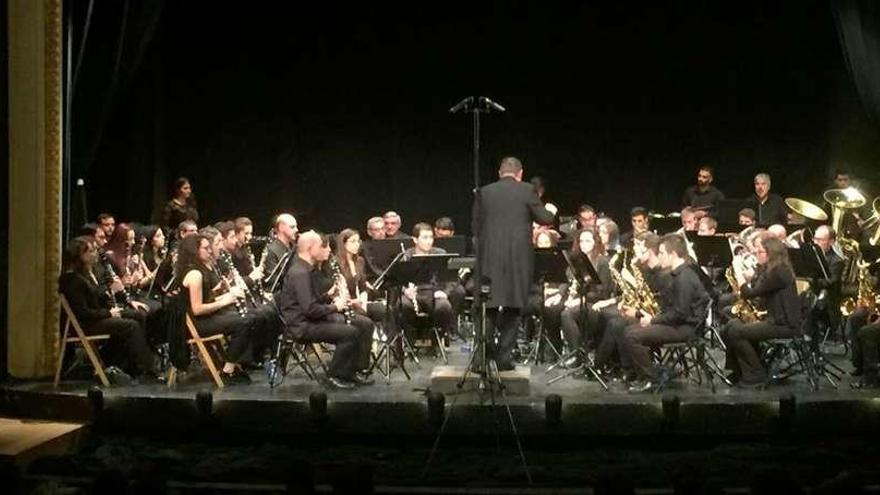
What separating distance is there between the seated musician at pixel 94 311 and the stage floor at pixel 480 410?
0.56 m

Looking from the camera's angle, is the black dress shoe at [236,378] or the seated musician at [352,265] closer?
the black dress shoe at [236,378]

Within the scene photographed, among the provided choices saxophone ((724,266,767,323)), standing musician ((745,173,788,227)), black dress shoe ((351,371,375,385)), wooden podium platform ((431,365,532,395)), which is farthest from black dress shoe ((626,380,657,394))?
standing musician ((745,173,788,227))

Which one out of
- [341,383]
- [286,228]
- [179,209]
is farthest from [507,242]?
[179,209]

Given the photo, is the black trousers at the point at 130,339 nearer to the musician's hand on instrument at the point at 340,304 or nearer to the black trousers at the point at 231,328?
the black trousers at the point at 231,328

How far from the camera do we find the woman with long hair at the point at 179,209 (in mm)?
13117

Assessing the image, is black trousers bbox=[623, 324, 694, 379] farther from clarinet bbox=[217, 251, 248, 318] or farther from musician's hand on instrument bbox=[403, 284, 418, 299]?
clarinet bbox=[217, 251, 248, 318]

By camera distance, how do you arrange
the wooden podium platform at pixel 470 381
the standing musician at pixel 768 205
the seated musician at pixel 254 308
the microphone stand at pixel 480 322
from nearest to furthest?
the microphone stand at pixel 480 322, the wooden podium platform at pixel 470 381, the seated musician at pixel 254 308, the standing musician at pixel 768 205

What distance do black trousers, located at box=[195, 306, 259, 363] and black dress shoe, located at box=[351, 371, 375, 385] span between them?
1.02 meters

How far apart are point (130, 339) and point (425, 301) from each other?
116 inches

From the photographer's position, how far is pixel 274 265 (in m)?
11.1

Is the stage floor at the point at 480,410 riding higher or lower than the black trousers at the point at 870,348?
lower

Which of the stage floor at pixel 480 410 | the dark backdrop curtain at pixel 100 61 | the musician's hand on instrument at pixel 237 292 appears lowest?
the stage floor at pixel 480 410

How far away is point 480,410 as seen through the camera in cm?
880

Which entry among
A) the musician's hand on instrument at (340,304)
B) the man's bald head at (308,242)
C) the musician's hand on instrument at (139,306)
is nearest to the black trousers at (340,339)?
the musician's hand on instrument at (340,304)
